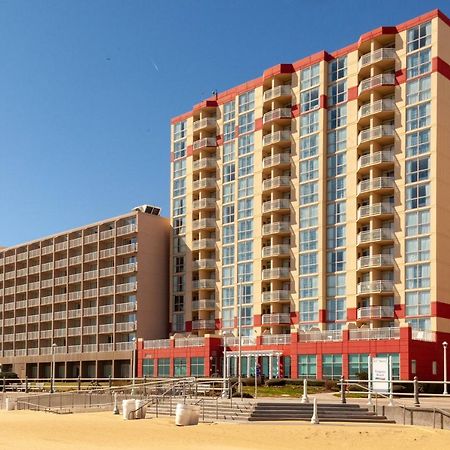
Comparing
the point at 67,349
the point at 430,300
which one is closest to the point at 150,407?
the point at 430,300

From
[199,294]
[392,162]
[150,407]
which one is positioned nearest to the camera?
[150,407]

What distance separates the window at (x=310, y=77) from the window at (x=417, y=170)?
629 inches

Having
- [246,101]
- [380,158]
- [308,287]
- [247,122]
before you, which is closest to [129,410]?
[380,158]

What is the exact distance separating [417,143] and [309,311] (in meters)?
21.5

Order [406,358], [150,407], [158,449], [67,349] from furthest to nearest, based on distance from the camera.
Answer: [67,349]
[406,358]
[150,407]
[158,449]

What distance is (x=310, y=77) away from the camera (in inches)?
3529

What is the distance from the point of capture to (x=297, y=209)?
89750 mm

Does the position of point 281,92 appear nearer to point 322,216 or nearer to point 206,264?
point 322,216

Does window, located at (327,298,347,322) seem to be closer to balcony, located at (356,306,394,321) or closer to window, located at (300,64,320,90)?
balcony, located at (356,306,394,321)

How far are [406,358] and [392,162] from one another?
2073cm

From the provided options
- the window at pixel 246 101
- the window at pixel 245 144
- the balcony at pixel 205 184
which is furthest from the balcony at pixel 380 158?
the balcony at pixel 205 184

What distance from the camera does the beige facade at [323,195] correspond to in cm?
7800

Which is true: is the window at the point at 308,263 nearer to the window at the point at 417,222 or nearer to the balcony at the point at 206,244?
the window at the point at 417,222

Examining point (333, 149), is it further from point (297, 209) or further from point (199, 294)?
point (199, 294)
